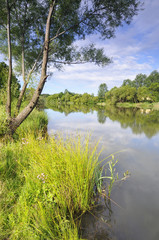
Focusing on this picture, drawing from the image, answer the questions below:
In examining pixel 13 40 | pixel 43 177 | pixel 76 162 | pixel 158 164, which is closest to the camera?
pixel 43 177

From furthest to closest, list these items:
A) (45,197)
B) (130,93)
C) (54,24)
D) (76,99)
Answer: (76,99) < (130,93) < (54,24) < (45,197)

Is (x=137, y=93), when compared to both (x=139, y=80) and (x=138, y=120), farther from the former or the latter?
(x=138, y=120)

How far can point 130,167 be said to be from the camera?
14.2 ft

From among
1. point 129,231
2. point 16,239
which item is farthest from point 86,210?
point 16,239

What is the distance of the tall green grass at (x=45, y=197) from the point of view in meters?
1.62

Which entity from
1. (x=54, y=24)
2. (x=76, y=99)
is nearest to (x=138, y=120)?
(x=54, y=24)

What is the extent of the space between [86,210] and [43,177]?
1.11 metres

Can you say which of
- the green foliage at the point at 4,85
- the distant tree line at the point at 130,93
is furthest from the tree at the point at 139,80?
the green foliage at the point at 4,85

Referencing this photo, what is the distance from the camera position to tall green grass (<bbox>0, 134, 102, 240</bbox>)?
5.32 feet

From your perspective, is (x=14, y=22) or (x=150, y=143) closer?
(x=14, y=22)

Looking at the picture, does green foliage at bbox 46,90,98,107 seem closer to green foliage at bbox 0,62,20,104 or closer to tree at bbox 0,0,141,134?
green foliage at bbox 0,62,20,104

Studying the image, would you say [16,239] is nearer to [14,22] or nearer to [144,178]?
[144,178]

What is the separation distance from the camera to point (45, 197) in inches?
75.9

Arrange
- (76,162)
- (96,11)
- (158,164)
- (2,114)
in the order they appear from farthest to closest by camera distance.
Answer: (96,11)
(158,164)
(2,114)
(76,162)
